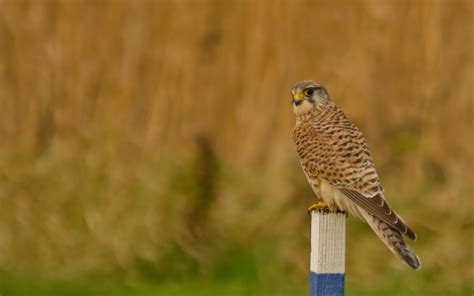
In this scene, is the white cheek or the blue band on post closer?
the blue band on post

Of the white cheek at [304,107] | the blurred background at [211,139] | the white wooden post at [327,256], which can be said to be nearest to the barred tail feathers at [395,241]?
the white wooden post at [327,256]

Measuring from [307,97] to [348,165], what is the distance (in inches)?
23.9

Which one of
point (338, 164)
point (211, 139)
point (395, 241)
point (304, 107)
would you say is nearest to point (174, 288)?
point (211, 139)

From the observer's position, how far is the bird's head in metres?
4.88

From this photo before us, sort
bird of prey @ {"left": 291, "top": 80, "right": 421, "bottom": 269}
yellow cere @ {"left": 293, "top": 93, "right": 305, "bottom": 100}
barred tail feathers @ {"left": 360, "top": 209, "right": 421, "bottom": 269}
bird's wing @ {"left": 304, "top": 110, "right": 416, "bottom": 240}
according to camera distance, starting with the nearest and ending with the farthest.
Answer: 1. barred tail feathers @ {"left": 360, "top": 209, "right": 421, "bottom": 269}
2. bird of prey @ {"left": 291, "top": 80, "right": 421, "bottom": 269}
3. bird's wing @ {"left": 304, "top": 110, "right": 416, "bottom": 240}
4. yellow cere @ {"left": 293, "top": 93, "right": 305, "bottom": 100}

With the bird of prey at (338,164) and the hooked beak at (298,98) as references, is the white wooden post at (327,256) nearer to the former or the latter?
the bird of prey at (338,164)

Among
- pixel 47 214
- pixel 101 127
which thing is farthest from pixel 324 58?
pixel 47 214

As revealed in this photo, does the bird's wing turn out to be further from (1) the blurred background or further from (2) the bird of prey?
(1) the blurred background

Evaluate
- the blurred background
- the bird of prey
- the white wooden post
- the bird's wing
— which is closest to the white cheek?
the bird of prey

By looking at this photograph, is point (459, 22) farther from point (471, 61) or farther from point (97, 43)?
point (97, 43)

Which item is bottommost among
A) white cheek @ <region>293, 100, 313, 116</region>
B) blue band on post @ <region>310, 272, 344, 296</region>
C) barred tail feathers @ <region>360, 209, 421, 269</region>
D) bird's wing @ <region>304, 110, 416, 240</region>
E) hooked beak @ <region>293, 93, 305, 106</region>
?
blue band on post @ <region>310, 272, 344, 296</region>

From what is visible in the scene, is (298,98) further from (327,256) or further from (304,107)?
(327,256)

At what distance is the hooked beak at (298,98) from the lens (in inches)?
192

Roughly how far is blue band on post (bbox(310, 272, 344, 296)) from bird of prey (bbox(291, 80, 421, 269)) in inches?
19.5
